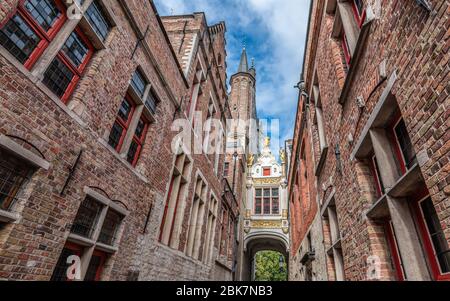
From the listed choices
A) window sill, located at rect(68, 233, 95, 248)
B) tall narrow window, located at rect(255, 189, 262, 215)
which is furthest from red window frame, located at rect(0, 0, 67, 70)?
tall narrow window, located at rect(255, 189, 262, 215)

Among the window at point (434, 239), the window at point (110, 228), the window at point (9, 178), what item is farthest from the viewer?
the window at point (110, 228)

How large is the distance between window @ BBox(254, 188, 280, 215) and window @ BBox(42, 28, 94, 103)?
21.1 metres

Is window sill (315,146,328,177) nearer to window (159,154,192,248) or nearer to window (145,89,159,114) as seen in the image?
window (159,154,192,248)

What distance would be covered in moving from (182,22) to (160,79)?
440 centimetres

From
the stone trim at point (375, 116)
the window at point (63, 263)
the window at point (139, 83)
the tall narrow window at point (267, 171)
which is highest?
the tall narrow window at point (267, 171)

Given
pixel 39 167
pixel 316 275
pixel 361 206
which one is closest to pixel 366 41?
pixel 361 206

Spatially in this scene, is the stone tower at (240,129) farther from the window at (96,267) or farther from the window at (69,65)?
the window at (69,65)

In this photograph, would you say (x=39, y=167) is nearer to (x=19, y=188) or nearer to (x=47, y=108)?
(x=19, y=188)

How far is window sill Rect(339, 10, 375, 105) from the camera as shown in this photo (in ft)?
10.8

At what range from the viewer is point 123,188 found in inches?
199

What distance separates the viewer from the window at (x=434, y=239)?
2.17 meters

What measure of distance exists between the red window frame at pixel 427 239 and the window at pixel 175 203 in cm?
616

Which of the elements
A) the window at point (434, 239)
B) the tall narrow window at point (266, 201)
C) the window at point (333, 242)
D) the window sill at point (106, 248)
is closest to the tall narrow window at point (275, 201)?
the tall narrow window at point (266, 201)

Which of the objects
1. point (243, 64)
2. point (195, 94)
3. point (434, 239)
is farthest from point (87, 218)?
point (243, 64)
